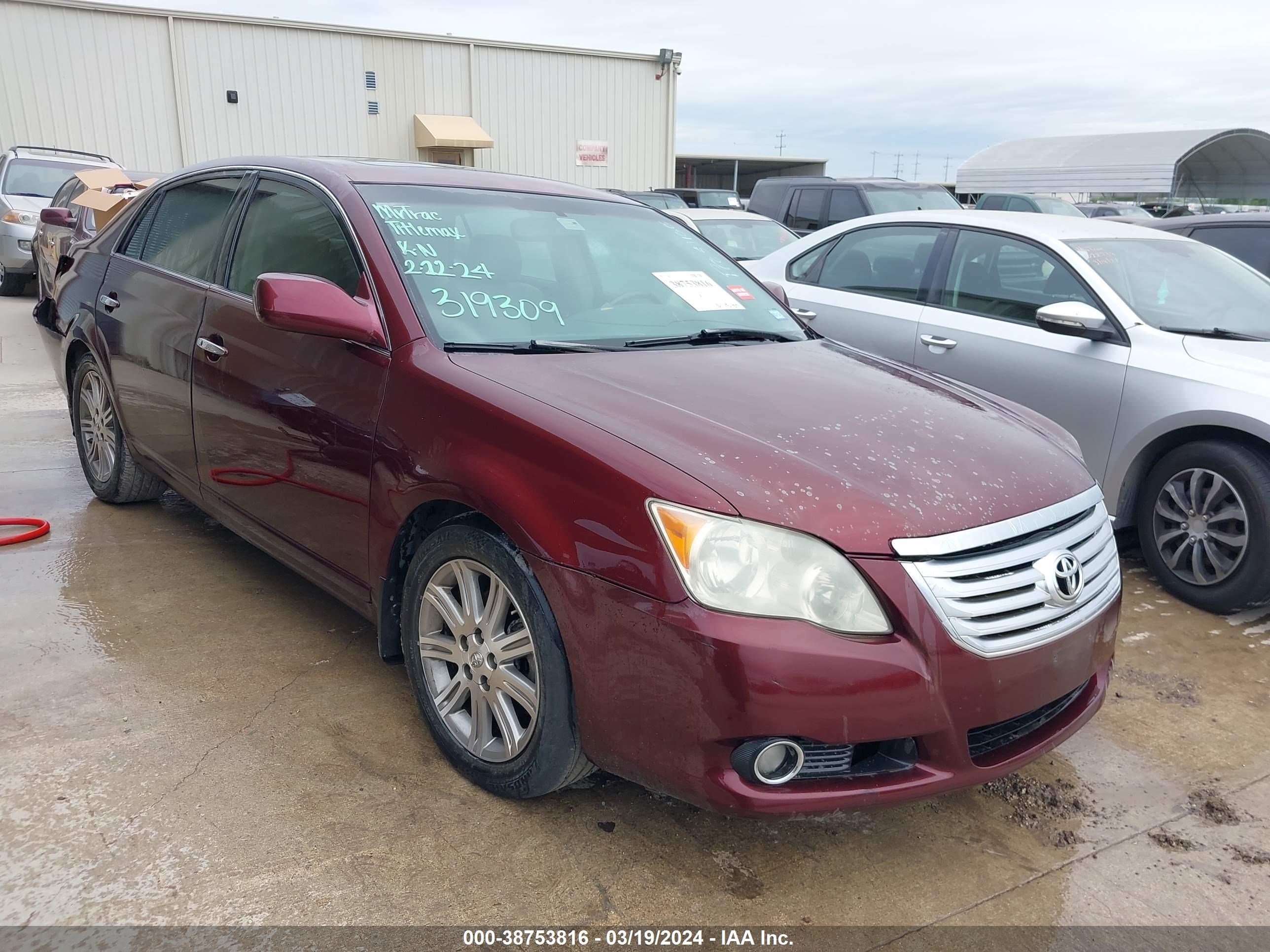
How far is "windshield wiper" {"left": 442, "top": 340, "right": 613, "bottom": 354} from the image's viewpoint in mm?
2684

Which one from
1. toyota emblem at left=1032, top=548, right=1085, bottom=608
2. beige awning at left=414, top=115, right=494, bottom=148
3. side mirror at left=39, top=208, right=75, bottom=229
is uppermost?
beige awning at left=414, top=115, right=494, bottom=148

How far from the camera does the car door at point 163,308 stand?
3654 mm

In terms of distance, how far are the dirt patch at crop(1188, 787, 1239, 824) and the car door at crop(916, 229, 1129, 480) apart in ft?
6.04

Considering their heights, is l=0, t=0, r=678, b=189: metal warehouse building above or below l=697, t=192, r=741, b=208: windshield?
above

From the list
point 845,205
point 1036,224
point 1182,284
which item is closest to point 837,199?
point 845,205

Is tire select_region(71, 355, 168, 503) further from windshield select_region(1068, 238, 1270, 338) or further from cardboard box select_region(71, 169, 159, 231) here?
windshield select_region(1068, 238, 1270, 338)

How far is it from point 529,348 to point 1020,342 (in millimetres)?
2873

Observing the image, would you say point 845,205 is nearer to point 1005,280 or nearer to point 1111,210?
point 1005,280

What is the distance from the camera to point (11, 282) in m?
12.9

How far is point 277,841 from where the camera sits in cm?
231

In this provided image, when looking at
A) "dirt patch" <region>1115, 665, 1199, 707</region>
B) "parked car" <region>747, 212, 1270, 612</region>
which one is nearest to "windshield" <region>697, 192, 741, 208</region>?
"parked car" <region>747, 212, 1270, 612</region>

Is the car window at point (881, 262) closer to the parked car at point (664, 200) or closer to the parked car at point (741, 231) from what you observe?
the parked car at point (741, 231)

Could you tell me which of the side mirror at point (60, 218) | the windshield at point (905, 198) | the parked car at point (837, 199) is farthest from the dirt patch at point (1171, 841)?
the windshield at point (905, 198)

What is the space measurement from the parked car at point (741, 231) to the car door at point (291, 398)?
7078 mm
